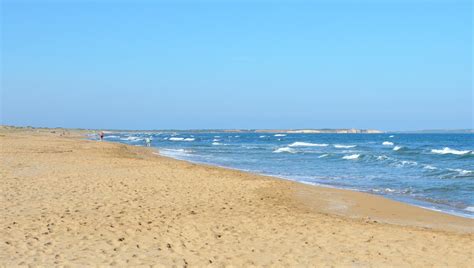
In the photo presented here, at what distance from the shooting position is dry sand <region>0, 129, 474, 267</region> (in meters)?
6.57

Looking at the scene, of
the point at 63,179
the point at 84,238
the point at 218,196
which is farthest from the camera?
the point at 63,179

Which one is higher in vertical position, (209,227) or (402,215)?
(209,227)

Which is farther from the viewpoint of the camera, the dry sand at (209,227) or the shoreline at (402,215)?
the shoreline at (402,215)

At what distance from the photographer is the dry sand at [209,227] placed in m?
6.57

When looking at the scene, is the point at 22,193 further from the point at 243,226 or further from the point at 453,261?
the point at 453,261

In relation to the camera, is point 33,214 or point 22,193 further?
point 22,193

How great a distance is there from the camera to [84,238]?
7.38 meters

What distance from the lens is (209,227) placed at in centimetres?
852

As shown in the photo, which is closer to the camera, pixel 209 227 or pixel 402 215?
pixel 209 227

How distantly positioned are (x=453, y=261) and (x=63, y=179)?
37.1ft

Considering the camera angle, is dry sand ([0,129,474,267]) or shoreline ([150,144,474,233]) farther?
shoreline ([150,144,474,233])

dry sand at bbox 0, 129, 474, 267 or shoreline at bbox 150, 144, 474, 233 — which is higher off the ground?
dry sand at bbox 0, 129, 474, 267

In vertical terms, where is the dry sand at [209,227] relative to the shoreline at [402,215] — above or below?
above

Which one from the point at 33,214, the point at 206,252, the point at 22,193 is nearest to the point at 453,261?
the point at 206,252
